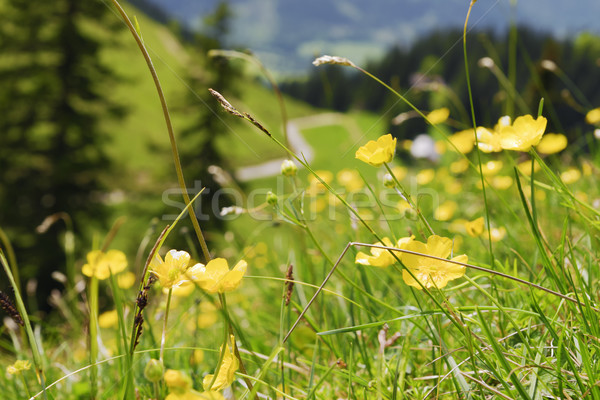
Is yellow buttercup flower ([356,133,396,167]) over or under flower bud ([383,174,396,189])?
over

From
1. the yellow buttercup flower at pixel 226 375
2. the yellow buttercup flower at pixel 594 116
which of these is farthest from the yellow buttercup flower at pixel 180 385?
the yellow buttercup flower at pixel 594 116

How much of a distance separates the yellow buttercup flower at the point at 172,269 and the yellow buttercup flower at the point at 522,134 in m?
0.63

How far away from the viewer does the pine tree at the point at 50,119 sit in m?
11.0

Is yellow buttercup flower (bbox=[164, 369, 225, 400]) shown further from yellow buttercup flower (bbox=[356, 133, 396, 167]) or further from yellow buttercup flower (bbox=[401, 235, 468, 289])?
yellow buttercup flower (bbox=[356, 133, 396, 167])

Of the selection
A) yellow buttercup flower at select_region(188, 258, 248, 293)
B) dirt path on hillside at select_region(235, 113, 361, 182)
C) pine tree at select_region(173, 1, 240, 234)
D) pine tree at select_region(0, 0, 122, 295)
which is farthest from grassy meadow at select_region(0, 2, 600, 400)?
dirt path on hillside at select_region(235, 113, 361, 182)

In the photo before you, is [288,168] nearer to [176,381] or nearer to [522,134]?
[522,134]

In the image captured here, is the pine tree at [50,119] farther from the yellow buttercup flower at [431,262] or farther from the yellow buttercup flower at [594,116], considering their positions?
the yellow buttercup flower at [431,262]

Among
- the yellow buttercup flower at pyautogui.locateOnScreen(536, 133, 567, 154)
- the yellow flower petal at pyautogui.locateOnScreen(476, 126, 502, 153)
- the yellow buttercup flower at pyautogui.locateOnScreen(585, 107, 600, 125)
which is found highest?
the yellow flower petal at pyautogui.locateOnScreen(476, 126, 502, 153)

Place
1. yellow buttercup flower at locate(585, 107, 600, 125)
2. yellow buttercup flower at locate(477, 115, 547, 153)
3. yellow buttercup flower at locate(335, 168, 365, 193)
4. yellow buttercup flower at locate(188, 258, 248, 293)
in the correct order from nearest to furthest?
yellow buttercup flower at locate(188, 258, 248, 293) < yellow buttercup flower at locate(477, 115, 547, 153) < yellow buttercup flower at locate(585, 107, 600, 125) < yellow buttercup flower at locate(335, 168, 365, 193)

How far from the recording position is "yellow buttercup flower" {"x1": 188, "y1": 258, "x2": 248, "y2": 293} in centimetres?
63

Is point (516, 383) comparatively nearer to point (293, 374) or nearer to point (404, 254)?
point (404, 254)

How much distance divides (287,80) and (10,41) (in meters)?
65.7

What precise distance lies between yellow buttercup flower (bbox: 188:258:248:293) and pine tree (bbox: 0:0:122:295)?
11683 millimetres

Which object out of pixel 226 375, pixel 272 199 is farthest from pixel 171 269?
pixel 272 199
